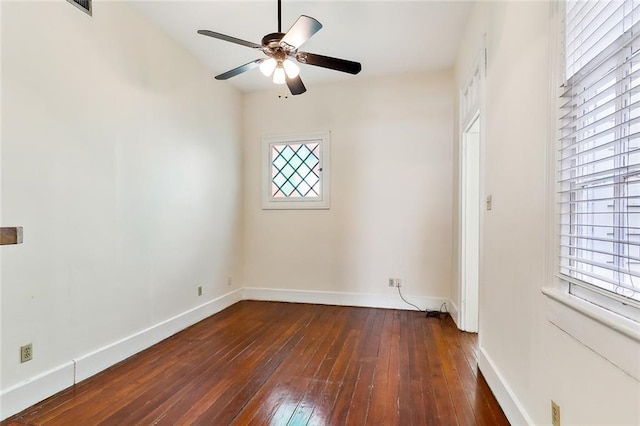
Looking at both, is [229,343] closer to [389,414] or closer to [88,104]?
[389,414]

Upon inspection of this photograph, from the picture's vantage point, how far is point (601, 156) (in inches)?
44.8

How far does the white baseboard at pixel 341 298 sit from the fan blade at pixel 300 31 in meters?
3.04

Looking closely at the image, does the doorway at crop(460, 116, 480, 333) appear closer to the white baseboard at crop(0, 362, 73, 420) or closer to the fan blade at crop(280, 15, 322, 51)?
the fan blade at crop(280, 15, 322, 51)

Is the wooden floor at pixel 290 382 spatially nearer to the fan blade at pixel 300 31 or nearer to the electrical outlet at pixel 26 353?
the electrical outlet at pixel 26 353

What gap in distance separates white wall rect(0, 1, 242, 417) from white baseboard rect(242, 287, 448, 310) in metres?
0.98

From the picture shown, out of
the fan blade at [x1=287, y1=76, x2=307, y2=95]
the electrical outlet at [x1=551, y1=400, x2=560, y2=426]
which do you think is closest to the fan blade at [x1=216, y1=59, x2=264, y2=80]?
the fan blade at [x1=287, y1=76, x2=307, y2=95]

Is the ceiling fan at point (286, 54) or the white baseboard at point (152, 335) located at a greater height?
the ceiling fan at point (286, 54)

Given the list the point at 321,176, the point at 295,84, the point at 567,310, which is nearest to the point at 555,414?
the point at 567,310

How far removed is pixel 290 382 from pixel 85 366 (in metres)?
1.47

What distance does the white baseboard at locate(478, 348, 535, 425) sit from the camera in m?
1.63

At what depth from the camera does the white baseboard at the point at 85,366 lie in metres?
1.83

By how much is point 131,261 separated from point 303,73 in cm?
286

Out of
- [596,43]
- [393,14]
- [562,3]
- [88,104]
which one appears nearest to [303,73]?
[393,14]

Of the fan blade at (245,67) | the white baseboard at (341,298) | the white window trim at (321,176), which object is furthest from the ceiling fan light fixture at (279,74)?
the white baseboard at (341,298)
